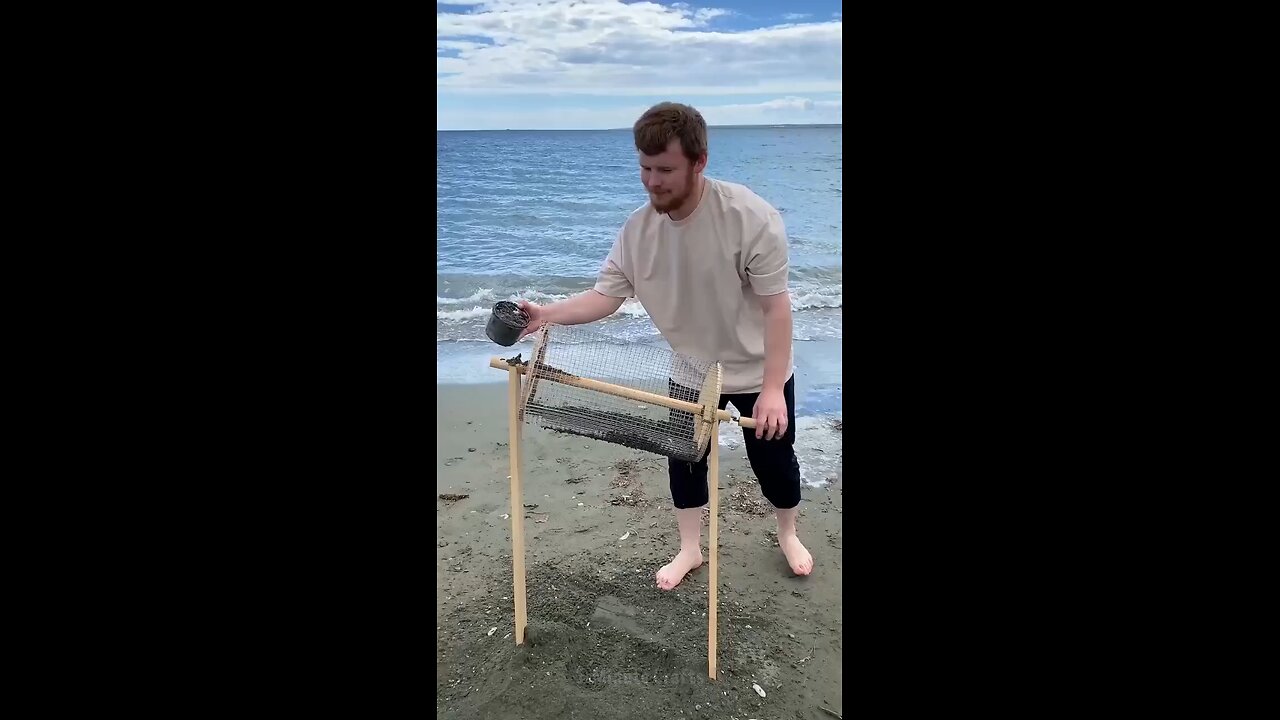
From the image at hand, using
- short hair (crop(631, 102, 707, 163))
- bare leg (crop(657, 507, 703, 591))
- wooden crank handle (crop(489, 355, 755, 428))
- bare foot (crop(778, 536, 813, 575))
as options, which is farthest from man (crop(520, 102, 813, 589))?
bare foot (crop(778, 536, 813, 575))

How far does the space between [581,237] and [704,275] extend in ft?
30.4

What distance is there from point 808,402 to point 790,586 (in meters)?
2.16

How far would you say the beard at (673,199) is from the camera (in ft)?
7.60

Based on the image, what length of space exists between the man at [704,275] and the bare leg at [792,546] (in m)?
0.44

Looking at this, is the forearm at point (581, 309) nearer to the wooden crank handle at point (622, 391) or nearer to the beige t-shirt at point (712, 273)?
the beige t-shirt at point (712, 273)

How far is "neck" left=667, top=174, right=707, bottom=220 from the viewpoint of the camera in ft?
7.75

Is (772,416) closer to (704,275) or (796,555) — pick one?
(704,275)

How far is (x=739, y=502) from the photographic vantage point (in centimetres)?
385

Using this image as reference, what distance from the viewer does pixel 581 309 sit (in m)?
2.62

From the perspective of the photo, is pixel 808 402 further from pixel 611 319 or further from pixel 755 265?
pixel 755 265

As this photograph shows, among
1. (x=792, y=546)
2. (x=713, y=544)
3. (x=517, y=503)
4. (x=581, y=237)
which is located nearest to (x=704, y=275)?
(x=713, y=544)

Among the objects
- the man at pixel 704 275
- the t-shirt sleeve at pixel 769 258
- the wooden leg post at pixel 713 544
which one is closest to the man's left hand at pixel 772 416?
the man at pixel 704 275

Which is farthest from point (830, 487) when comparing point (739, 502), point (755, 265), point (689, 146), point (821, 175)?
point (821, 175)

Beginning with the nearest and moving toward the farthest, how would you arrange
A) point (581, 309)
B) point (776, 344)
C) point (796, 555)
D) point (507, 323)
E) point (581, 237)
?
point (507, 323)
point (776, 344)
point (581, 309)
point (796, 555)
point (581, 237)
